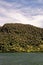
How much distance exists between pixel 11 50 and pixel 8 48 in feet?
10.7

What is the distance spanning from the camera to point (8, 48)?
653ft

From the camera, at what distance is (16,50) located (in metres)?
199

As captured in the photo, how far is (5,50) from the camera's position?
19525 cm

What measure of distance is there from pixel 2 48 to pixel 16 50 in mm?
10810

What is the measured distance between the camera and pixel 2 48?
198375mm

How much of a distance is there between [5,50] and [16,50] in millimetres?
9062

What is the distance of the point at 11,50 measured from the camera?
647 feet

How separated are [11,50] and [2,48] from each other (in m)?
7.15

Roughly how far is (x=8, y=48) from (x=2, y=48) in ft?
A: 15.1

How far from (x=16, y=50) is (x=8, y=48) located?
20.7ft
